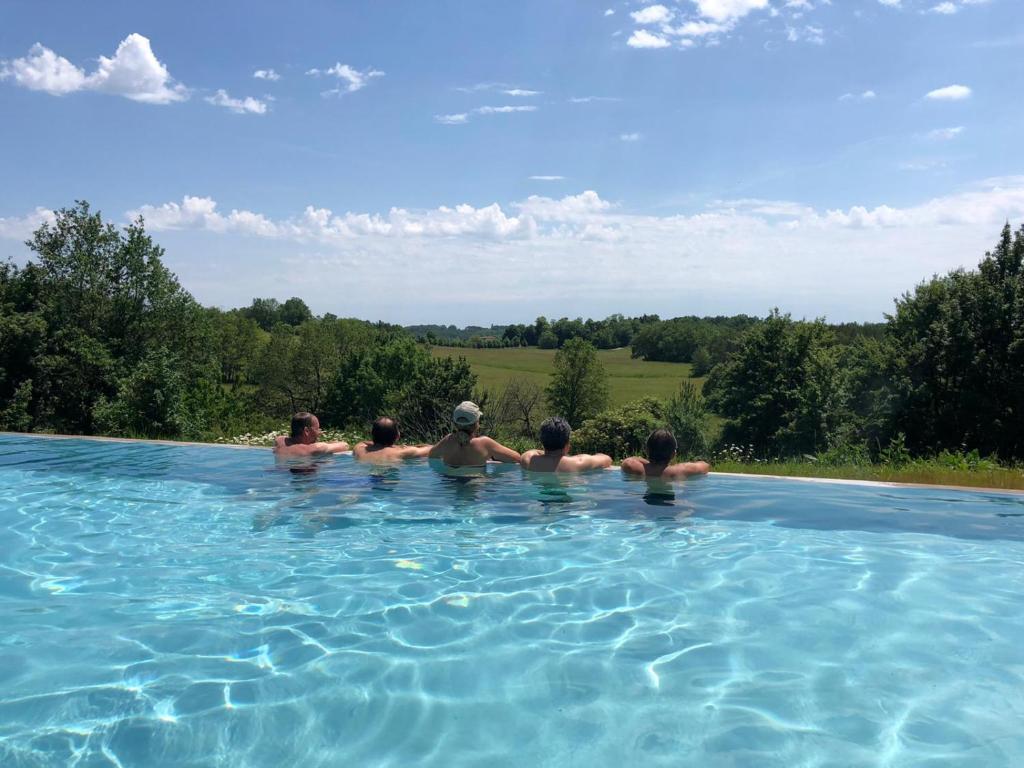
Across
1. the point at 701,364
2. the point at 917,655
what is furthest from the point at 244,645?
the point at 701,364

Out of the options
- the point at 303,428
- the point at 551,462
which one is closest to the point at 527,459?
the point at 551,462

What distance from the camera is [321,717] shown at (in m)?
3.25

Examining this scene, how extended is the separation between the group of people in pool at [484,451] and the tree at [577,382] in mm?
42944

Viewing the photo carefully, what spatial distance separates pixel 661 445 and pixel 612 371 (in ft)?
237

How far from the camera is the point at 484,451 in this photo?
27.2 feet

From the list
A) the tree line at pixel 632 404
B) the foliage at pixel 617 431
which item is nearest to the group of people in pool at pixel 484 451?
the tree line at pixel 632 404

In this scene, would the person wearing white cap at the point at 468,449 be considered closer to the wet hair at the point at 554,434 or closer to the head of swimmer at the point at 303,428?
the wet hair at the point at 554,434

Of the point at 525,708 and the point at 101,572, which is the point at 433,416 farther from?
the point at 525,708

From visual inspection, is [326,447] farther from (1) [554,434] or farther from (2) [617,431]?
(2) [617,431]

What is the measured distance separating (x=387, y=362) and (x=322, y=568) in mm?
43216

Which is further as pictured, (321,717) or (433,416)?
(433,416)

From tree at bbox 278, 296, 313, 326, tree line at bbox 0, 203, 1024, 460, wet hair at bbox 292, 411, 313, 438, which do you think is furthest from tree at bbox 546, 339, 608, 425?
tree at bbox 278, 296, 313, 326

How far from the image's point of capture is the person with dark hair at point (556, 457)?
7500mm

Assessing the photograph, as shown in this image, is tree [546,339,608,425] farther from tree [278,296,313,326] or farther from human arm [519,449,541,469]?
→ tree [278,296,313,326]
